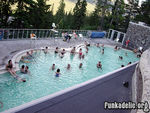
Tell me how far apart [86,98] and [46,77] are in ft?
23.8

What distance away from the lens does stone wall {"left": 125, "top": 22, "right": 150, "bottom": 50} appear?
22.7 metres

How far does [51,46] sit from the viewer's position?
1672 cm

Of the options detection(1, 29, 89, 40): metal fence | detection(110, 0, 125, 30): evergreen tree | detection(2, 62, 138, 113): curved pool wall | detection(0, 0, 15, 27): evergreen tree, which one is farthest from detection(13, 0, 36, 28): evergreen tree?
detection(2, 62, 138, 113): curved pool wall

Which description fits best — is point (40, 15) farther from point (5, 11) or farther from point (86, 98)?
point (86, 98)

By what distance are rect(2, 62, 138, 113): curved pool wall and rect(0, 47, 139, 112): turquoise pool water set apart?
4656mm

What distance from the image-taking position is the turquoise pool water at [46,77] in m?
8.72

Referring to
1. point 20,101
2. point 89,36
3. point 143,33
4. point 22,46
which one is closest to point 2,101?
point 20,101

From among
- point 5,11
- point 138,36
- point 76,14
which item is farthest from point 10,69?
point 76,14

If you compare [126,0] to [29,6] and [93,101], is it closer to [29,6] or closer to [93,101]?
[29,6]

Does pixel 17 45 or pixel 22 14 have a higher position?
pixel 22 14

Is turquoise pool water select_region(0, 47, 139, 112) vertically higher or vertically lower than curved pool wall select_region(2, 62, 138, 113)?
lower

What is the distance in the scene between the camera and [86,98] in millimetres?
4363

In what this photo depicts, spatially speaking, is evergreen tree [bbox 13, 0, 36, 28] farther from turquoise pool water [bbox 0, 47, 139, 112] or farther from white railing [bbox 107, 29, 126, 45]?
white railing [bbox 107, 29, 126, 45]

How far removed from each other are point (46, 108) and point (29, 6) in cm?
1989
